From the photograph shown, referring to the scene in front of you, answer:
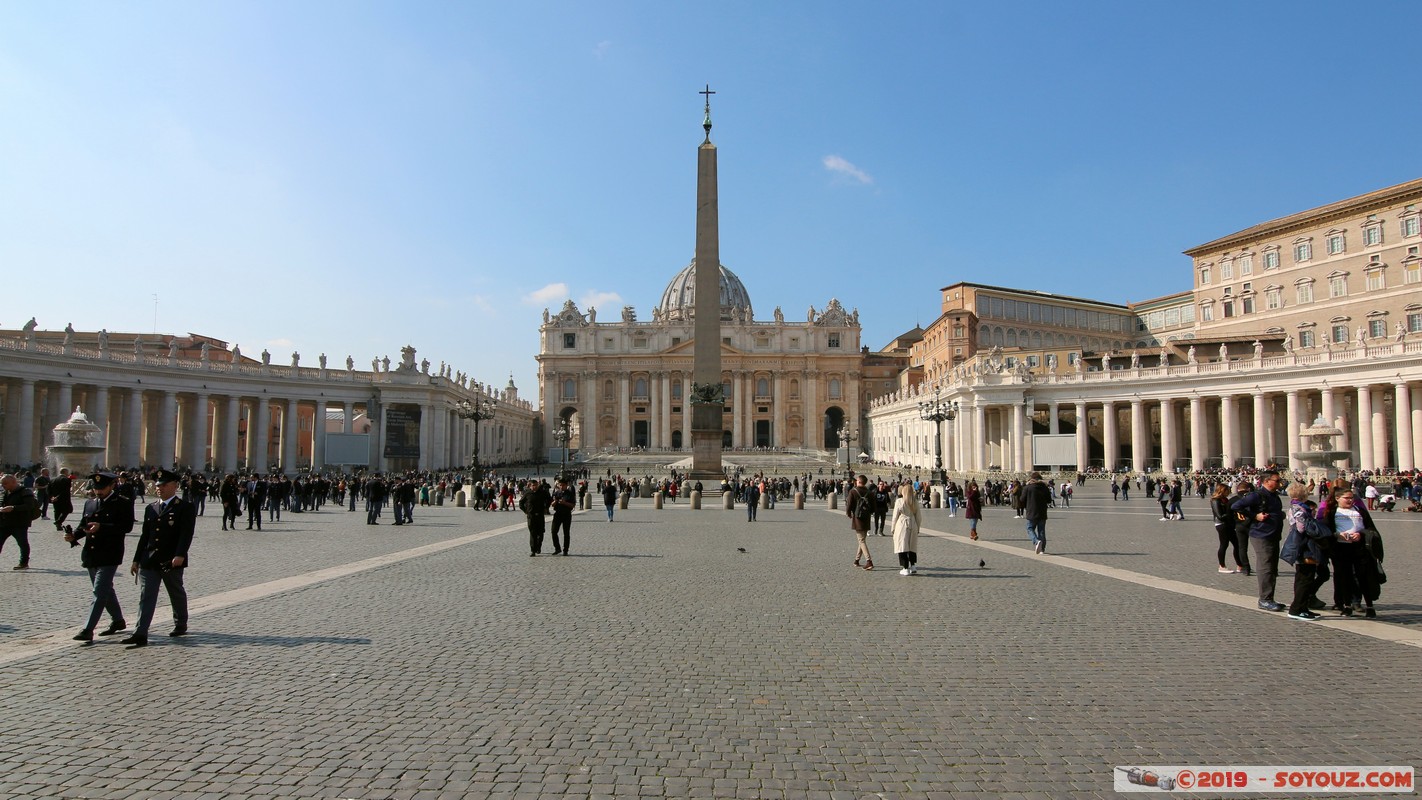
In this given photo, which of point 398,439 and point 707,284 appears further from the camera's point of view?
point 398,439

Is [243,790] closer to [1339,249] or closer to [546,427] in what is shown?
[1339,249]

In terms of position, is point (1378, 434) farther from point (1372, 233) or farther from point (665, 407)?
point (665, 407)

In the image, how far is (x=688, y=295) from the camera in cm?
10825

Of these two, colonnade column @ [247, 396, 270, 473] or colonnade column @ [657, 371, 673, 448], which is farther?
colonnade column @ [657, 371, 673, 448]

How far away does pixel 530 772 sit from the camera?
378 cm

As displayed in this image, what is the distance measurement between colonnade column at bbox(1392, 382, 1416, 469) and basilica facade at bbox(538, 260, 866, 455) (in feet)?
191

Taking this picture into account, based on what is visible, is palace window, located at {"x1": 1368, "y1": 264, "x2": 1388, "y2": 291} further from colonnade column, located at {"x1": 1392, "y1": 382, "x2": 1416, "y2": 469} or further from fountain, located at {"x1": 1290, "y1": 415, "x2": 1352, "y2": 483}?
fountain, located at {"x1": 1290, "y1": 415, "x2": 1352, "y2": 483}

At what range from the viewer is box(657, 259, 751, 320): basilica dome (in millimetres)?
106125

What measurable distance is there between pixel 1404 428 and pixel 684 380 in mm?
65427

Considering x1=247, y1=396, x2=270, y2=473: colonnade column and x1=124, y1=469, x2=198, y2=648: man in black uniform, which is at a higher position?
x1=247, y1=396, x2=270, y2=473: colonnade column

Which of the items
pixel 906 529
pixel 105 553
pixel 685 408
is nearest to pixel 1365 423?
pixel 906 529

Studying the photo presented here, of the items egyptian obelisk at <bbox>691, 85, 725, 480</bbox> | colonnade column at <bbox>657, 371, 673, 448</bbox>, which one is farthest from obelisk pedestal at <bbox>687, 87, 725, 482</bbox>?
colonnade column at <bbox>657, 371, 673, 448</bbox>

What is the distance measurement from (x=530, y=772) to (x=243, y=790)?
1207 millimetres

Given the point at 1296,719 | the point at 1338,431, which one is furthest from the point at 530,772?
the point at 1338,431
